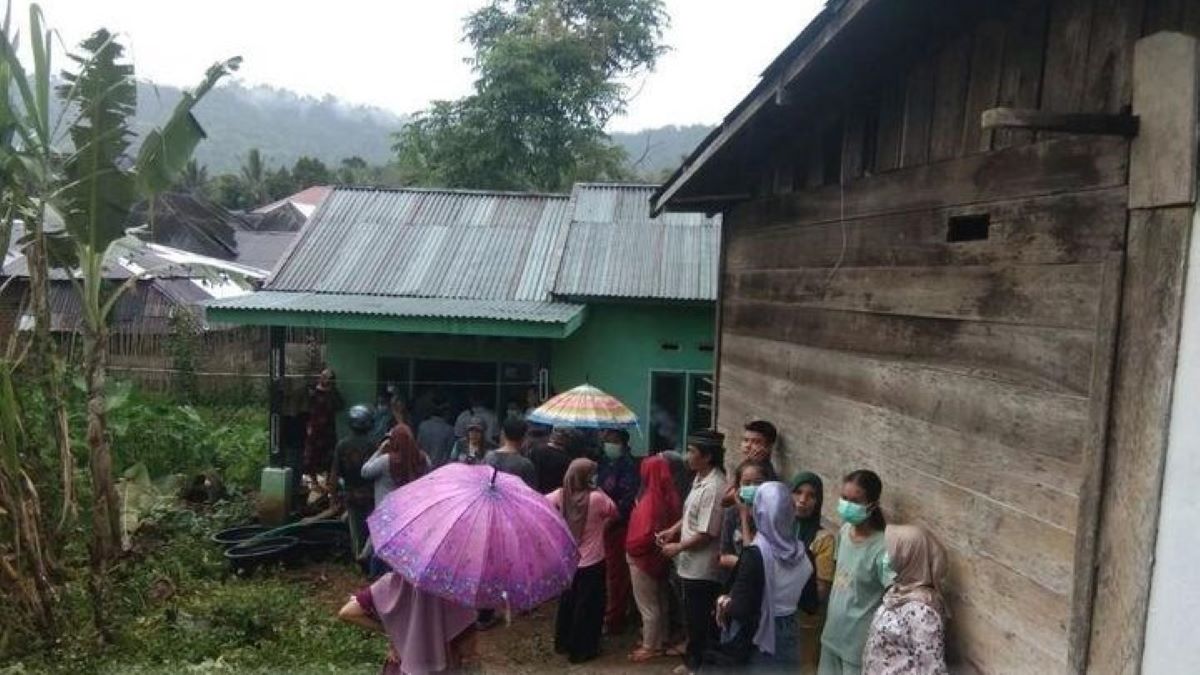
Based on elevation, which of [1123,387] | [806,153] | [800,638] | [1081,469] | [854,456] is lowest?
[800,638]

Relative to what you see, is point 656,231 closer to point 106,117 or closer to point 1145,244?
point 106,117

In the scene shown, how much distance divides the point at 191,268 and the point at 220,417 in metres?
8.81

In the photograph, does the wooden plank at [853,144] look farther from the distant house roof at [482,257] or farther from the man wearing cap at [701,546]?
the distant house roof at [482,257]

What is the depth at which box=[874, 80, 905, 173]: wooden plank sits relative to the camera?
4.63 meters

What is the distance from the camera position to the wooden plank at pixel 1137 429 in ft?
8.91

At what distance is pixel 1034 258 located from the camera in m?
3.43

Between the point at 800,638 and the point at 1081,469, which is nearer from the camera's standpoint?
the point at 1081,469

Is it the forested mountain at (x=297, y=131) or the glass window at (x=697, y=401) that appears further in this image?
the forested mountain at (x=297, y=131)

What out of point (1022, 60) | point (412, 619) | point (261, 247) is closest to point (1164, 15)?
point (1022, 60)

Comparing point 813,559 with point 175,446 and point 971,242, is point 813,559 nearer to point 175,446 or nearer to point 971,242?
point 971,242

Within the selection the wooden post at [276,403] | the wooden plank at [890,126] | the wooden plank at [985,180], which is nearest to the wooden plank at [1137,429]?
the wooden plank at [985,180]

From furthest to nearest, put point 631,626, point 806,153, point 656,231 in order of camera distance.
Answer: point 656,231 → point 631,626 → point 806,153

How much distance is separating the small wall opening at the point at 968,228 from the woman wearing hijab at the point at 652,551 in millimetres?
2942

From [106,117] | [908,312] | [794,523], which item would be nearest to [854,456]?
[794,523]
